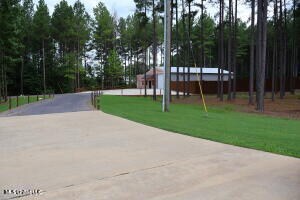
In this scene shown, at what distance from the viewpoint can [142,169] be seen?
6.39 metres

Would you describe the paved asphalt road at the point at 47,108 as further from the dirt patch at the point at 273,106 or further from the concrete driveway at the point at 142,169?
the dirt patch at the point at 273,106

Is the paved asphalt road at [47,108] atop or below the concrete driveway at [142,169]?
atop

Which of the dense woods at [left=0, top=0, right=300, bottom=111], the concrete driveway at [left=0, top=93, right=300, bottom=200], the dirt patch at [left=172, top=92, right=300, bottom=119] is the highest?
the dense woods at [left=0, top=0, right=300, bottom=111]

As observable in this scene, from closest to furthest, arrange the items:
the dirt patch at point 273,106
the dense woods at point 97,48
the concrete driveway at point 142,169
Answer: the concrete driveway at point 142,169 < the dirt patch at point 273,106 < the dense woods at point 97,48

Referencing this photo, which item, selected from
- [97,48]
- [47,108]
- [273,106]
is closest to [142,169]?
[47,108]

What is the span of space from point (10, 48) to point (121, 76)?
45.7 meters

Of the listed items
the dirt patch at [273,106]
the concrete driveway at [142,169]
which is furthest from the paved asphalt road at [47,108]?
the dirt patch at [273,106]

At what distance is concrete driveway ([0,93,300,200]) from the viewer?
5.12m

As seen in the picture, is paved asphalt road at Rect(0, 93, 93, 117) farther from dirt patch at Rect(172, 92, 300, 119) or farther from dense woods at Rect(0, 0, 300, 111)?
dense woods at Rect(0, 0, 300, 111)

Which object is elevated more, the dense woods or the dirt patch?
the dense woods

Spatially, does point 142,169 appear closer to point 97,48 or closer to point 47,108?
point 47,108

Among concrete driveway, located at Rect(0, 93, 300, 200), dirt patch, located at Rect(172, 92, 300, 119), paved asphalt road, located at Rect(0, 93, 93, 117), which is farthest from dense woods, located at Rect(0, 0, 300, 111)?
concrete driveway, located at Rect(0, 93, 300, 200)

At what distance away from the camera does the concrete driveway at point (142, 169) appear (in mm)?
5125

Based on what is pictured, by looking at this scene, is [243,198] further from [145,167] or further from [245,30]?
[245,30]
